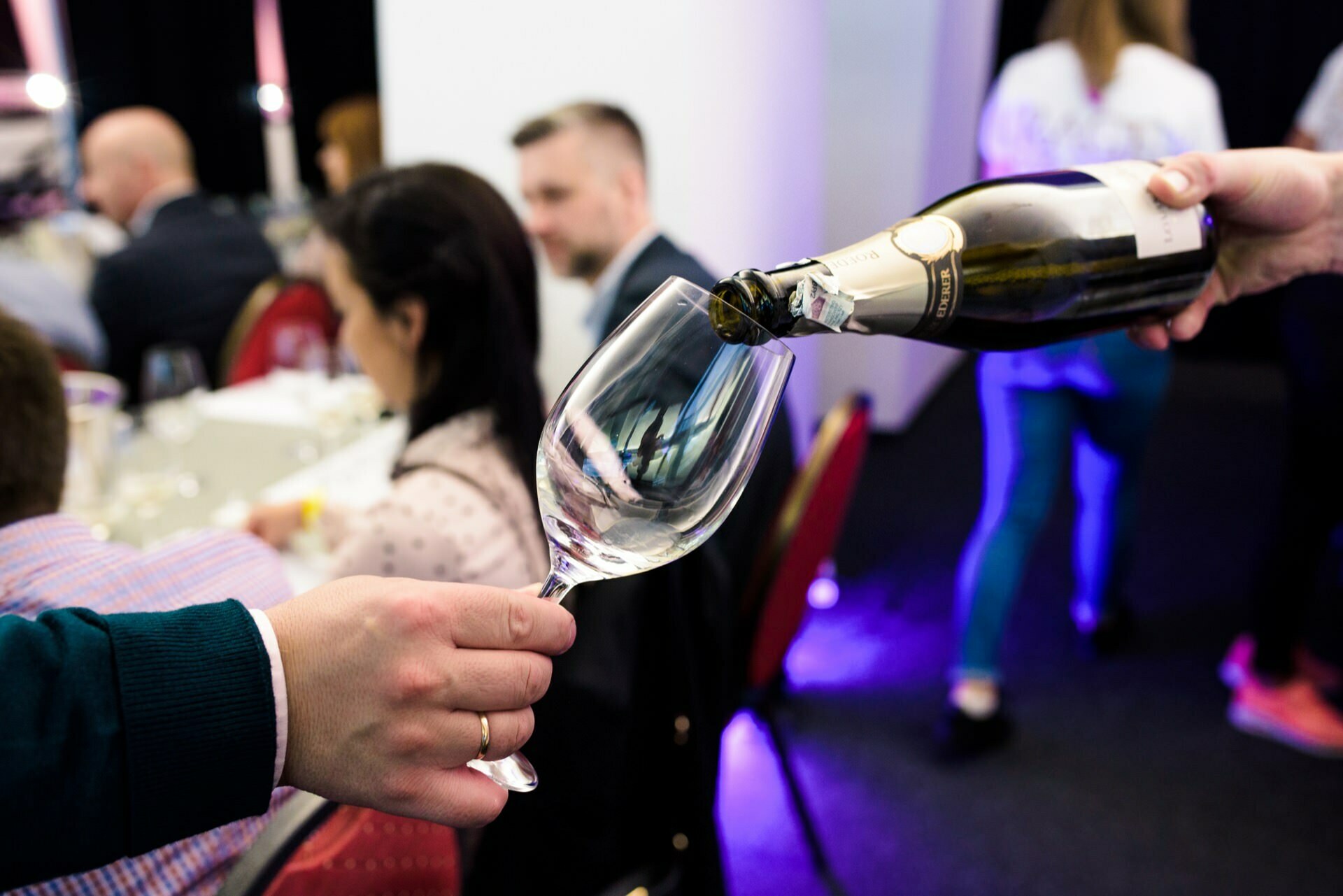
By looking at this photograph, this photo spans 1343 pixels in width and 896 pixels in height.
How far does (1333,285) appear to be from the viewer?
73.2 inches

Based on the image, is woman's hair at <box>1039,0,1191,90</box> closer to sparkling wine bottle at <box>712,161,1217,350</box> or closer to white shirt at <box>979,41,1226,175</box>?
white shirt at <box>979,41,1226,175</box>

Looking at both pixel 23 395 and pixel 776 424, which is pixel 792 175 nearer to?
pixel 776 424

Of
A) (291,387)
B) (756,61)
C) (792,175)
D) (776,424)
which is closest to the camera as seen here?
(776,424)

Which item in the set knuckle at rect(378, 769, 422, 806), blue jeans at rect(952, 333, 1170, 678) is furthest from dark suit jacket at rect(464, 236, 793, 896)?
blue jeans at rect(952, 333, 1170, 678)

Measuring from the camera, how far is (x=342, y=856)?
0.83 metres

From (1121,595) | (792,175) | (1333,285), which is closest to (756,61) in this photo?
(792,175)

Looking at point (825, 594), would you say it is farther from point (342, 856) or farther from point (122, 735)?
point (122, 735)

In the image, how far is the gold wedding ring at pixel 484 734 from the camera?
0.48 metres

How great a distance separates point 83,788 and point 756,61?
2.54 meters

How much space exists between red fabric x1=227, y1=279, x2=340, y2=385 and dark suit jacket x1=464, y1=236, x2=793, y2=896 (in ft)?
6.91

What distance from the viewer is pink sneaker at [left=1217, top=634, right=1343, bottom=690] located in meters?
2.38

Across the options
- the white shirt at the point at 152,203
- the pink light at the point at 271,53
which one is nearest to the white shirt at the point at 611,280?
the white shirt at the point at 152,203

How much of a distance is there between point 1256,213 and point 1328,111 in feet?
5.66

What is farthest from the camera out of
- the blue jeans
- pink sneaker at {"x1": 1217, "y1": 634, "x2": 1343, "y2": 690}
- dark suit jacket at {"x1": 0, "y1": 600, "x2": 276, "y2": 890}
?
pink sneaker at {"x1": 1217, "y1": 634, "x2": 1343, "y2": 690}
